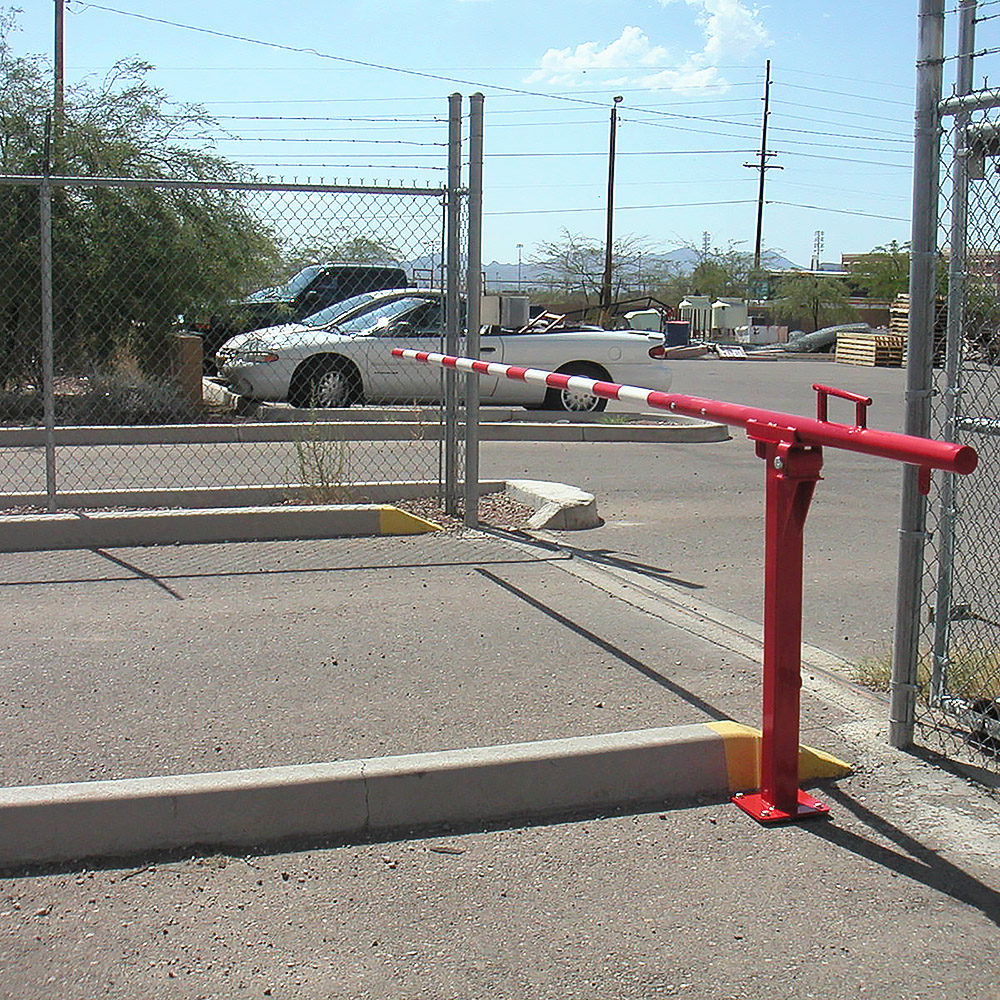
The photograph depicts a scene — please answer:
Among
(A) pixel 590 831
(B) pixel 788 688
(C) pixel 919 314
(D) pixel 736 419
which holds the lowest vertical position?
(A) pixel 590 831

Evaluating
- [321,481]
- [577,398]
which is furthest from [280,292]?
[321,481]

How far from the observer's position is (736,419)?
13.9ft

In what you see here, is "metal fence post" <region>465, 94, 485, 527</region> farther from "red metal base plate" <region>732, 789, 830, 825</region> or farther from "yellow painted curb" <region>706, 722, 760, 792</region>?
"red metal base plate" <region>732, 789, 830, 825</region>

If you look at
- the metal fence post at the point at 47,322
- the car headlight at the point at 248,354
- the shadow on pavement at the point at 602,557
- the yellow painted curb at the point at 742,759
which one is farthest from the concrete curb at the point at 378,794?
the car headlight at the point at 248,354

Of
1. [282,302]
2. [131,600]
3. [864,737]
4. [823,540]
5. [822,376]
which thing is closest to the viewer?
[864,737]

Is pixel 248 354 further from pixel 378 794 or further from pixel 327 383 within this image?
pixel 378 794

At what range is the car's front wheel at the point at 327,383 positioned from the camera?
1450 centimetres

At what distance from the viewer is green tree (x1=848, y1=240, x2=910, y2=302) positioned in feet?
217

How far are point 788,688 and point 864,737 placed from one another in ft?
2.78

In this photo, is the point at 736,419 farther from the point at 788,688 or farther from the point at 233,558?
the point at 233,558

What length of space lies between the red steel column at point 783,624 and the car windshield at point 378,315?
440 inches

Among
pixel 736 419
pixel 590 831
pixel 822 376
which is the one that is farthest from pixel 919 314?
pixel 822 376

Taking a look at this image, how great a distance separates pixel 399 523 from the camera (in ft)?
27.6

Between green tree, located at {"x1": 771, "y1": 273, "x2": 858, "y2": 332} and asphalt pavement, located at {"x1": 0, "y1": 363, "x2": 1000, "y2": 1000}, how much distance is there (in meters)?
56.7
